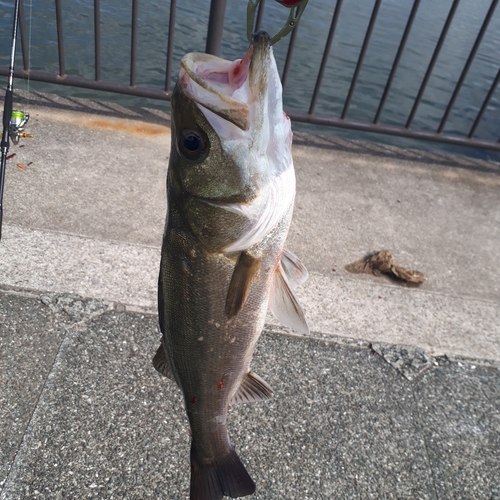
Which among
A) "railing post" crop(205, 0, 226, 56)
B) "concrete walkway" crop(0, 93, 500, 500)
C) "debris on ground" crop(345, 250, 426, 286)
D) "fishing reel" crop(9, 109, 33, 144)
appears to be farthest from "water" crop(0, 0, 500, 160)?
"debris on ground" crop(345, 250, 426, 286)

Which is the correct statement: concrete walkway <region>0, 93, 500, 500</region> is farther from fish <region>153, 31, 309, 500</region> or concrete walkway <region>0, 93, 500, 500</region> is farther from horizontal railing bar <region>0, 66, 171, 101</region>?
horizontal railing bar <region>0, 66, 171, 101</region>

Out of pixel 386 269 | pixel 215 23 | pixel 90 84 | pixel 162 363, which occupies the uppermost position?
pixel 215 23

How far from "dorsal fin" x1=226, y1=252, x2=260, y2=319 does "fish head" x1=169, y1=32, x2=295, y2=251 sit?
5 centimetres

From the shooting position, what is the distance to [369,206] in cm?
470

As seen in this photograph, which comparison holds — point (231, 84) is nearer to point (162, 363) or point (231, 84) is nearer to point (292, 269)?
point (292, 269)

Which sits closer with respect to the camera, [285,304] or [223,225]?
[223,225]

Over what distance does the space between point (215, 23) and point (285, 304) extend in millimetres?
3687

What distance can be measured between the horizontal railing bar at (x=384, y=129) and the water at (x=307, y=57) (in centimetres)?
163

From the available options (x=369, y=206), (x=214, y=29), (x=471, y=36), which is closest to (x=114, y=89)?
(x=214, y=29)

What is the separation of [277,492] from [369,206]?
3017 mm

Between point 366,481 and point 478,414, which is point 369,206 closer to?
point 478,414

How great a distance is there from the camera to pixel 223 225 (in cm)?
146

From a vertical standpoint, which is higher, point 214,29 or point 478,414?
point 214,29

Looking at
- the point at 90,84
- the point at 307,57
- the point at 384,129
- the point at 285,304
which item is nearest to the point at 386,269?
the point at 384,129
